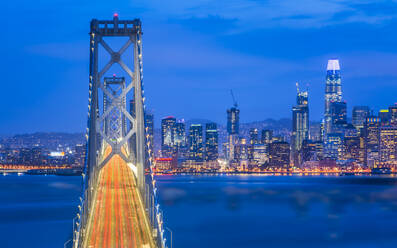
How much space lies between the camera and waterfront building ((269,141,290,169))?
19650 centimetres

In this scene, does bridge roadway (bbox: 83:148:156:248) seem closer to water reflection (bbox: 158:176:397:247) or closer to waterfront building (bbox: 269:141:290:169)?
water reflection (bbox: 158:176:397:247)

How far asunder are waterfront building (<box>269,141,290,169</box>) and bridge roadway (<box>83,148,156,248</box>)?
153952 mm

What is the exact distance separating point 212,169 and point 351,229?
13627 cm

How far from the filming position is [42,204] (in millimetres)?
75812

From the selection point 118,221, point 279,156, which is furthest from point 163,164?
point 118,221

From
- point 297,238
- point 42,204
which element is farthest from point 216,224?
point 42,204

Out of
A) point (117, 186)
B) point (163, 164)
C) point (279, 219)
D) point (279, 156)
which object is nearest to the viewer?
point (117, 186)

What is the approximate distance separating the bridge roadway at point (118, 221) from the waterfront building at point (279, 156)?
153952 mm

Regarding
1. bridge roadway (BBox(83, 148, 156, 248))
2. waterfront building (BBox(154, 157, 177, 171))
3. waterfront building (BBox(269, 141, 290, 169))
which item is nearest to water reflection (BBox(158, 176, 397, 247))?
bridge roadway (BBox(83, 148, 156, 248))

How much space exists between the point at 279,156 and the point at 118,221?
16894cm

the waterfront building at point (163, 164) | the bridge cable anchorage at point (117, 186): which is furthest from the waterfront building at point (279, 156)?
the bridge cable anchorage at point (117, 186)

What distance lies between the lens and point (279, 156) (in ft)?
648

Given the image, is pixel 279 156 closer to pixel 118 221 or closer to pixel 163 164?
pixel 163 164

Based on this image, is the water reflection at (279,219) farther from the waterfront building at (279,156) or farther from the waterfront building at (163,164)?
the waterfront building at (279,156)
